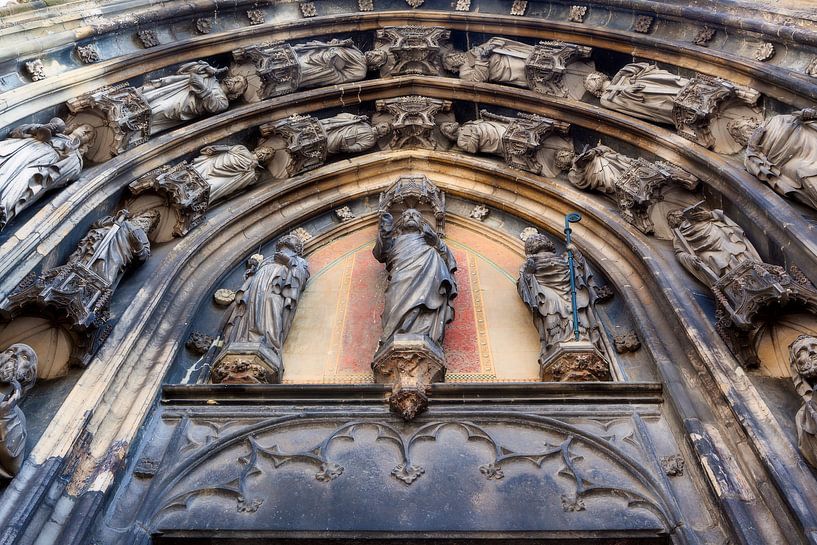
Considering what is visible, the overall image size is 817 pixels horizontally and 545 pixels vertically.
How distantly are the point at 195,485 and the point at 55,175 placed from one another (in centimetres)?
300

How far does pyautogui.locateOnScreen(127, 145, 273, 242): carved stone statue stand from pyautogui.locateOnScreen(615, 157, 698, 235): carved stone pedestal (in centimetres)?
413

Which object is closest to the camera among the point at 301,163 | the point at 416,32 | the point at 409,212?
the point at 409,212

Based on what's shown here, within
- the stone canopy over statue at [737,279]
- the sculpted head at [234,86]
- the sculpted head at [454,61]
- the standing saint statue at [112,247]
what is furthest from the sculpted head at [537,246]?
the sculpted head at [234,86]

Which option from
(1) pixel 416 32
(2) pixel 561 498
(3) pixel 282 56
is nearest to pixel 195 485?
(2) pixel 561 498

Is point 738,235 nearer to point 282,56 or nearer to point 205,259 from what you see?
point 205,259

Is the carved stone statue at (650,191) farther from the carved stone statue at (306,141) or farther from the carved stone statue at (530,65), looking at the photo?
the carved stone statue at (306,141)

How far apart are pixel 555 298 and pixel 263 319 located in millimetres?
2581

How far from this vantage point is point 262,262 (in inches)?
267

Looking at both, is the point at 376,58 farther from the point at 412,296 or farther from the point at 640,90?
the point at 412,296

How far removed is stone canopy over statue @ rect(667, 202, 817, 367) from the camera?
4.96 metres

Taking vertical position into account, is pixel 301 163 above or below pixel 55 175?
above

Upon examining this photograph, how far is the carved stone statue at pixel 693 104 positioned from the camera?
7.05 meters

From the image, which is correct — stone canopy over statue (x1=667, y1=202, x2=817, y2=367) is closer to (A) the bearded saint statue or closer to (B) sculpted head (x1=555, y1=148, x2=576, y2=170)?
(B) sculpted head (x1=555, y1=148, x2=576, y2=170)

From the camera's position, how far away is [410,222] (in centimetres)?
712
